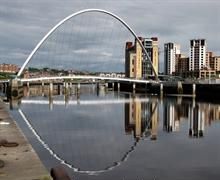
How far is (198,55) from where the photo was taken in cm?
19425

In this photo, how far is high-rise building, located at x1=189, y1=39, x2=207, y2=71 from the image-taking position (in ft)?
634

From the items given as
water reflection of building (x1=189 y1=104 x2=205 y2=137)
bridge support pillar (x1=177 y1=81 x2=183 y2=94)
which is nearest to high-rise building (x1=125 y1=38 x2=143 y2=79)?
bridge support pillar (x1=177 y1=81 x2=183 y2=94)

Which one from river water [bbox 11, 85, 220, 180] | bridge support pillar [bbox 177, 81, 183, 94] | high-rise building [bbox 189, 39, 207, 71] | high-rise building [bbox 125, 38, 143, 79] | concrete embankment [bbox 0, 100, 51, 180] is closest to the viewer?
concrete embankment [bbox 0, 100, 51, 180]

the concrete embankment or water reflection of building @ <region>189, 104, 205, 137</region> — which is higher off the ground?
the concrete embankment

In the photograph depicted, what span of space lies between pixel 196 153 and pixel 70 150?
7401 mm

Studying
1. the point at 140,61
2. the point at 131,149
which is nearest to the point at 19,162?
the point at 131,149

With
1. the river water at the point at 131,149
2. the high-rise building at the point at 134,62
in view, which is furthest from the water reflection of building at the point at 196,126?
the high-rise building at the point at 134,62

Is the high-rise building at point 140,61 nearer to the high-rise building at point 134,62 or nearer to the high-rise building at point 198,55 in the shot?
the high-rise building at point 134,62

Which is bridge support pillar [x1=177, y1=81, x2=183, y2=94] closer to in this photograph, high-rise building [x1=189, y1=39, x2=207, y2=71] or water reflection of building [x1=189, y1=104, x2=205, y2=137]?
water reflection of building [x1=189, y1=104, x2=205, y2=137]

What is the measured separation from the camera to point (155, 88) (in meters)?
115

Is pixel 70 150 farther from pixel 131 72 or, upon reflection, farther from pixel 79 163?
pixel 131 72

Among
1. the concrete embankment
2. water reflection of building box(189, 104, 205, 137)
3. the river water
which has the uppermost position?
the concrete embankment

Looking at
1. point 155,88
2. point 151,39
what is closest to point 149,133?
point 155,88

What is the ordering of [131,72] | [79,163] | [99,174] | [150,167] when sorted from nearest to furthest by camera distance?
[99,174], [150,167], [79,163], [131,72]
